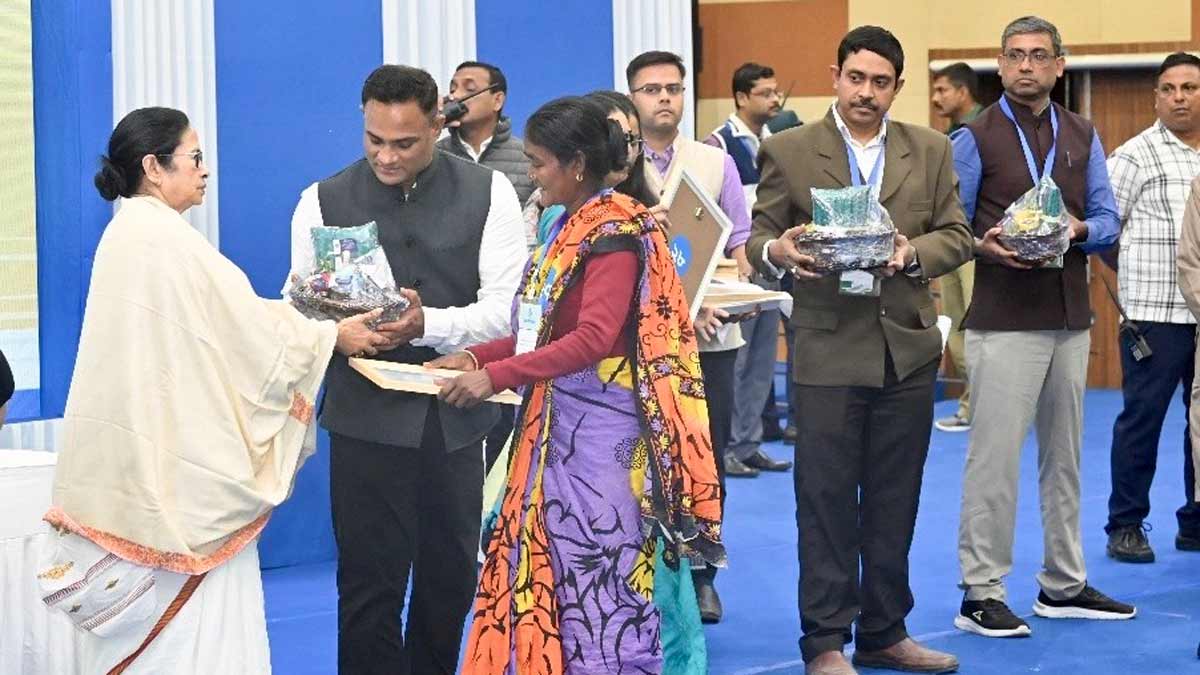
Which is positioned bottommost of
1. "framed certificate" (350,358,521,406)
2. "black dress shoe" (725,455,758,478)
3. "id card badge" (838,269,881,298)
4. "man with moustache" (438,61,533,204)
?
"black dress shoe" (725,455,758,478)

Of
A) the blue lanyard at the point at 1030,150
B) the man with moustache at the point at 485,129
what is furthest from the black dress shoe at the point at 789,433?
the blue lanyard at the point at 1030,150

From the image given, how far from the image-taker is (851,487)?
5508 mm

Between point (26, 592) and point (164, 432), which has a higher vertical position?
point (164, 432)

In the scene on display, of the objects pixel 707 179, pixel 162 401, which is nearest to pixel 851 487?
pixel 707 179

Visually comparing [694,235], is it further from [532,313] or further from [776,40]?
[776,40]

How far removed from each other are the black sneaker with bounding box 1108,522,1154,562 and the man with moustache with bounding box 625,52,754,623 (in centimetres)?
184

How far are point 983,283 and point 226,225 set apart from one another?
2817 mm

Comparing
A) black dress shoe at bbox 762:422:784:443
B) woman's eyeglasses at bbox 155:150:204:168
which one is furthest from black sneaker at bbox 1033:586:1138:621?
black dress shoe at bbox 762:422:784:443

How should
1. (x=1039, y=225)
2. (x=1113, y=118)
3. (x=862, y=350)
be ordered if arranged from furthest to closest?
(x=1113, y=118)
(x=1039, y=225)
(x=862, y=350)

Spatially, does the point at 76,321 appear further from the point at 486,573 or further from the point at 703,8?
the point at 703,8

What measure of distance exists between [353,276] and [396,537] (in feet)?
2.30

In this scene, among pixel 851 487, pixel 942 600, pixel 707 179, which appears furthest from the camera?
pixel 942 600

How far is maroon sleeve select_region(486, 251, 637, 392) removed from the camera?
4.07 m

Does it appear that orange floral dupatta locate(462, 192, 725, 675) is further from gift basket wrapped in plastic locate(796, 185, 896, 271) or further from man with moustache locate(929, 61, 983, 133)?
man with moustache locate(929, 61, 983, 133)
